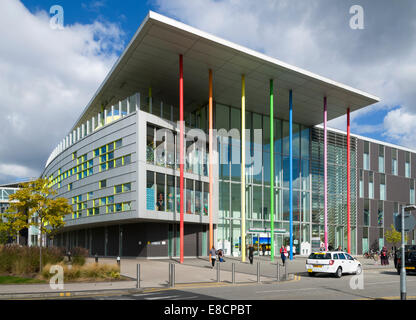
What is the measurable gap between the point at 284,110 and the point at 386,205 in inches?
869

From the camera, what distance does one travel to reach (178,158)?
3575 cm

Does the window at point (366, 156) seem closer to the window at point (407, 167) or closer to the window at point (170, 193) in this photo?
Result: the window at point (407, 167)

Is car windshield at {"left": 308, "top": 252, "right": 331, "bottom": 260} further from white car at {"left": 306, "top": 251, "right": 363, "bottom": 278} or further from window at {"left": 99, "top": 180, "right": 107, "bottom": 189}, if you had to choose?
window at {"left": 99, "top": 180, "right": 107, "bottom": 189}

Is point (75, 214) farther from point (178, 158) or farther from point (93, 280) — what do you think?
point (93, 280)

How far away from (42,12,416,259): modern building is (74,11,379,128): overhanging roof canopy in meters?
0.11

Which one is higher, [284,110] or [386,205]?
[284,110]

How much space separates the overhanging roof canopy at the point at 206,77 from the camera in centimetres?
3012

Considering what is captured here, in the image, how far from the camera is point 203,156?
38.0m

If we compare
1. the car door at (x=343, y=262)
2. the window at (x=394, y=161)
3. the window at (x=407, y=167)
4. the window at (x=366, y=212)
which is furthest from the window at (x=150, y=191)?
the window at (x=407, y=167)

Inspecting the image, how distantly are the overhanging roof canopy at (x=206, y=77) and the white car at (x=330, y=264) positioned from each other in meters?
16.2

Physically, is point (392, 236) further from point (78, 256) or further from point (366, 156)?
point (78, 256)

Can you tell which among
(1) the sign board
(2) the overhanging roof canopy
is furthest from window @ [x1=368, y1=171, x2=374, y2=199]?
(1) the sign board
